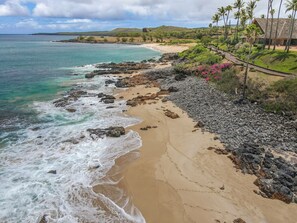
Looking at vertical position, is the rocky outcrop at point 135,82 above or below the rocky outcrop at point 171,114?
below

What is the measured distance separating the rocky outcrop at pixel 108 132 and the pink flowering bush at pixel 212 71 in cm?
2054

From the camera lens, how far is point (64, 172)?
64.6ft

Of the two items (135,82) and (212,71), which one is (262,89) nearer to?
(212,71)

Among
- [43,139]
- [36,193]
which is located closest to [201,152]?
[36,193]

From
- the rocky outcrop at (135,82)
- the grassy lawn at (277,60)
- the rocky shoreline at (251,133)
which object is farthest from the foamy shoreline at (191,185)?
the rocky outcrop at (135,82)

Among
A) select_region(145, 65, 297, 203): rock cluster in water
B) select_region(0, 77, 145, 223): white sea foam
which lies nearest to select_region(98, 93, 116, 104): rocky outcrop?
select_region(0, 77, 145, 223): white sea foam

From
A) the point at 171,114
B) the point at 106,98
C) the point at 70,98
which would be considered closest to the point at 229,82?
the point at 171,114

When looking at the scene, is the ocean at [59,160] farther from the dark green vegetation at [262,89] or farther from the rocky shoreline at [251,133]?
the dark green vegetation at [262,89]

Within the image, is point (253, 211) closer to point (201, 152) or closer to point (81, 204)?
point (201, 152)

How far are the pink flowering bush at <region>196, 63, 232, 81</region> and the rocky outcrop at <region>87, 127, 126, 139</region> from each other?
20543 mm

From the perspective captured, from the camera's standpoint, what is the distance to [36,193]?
56.9 ft

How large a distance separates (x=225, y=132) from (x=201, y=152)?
4159mm

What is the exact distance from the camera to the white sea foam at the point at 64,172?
1558 cm

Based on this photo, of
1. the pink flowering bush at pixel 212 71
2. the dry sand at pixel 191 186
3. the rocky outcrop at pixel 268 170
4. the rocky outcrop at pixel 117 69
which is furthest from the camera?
the rocky outcrop at pixel 117 69
